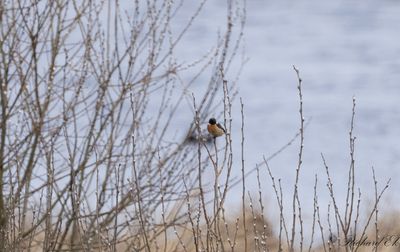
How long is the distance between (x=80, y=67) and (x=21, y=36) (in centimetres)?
61

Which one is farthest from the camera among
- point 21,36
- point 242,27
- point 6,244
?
point 242,27

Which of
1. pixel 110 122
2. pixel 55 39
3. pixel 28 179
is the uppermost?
pixel 55 39

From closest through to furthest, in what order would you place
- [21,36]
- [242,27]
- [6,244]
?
[6,244]
[21,36]
[242,27]

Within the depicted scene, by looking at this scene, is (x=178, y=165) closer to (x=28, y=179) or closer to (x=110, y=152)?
(x=110, y=152)

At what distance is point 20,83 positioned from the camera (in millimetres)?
8375

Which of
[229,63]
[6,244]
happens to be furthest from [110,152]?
[6,244]

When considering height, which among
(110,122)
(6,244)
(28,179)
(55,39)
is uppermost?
(55,39)

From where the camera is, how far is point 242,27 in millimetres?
8961

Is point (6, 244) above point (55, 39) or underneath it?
underneath

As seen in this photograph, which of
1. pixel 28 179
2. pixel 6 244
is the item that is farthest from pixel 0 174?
pixel 6 244

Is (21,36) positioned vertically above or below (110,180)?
above

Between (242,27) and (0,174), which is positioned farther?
(242,27)

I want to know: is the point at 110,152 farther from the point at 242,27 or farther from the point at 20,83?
the point at 242,27

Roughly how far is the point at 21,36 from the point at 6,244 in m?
3.28
